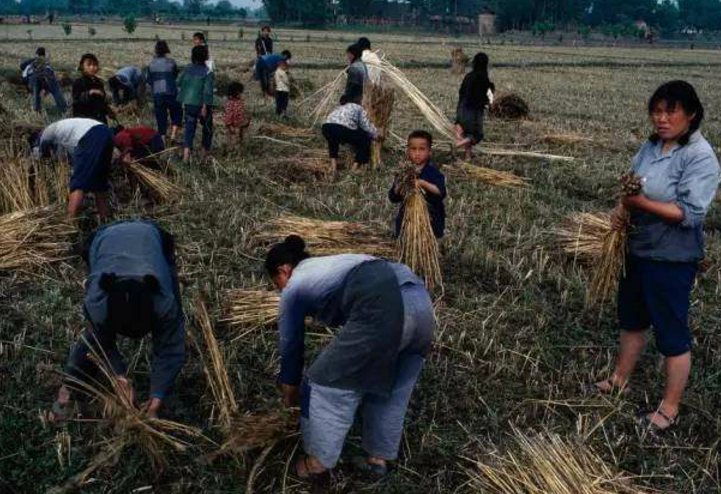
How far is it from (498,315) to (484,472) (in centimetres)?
168

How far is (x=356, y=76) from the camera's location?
7652 millimetres

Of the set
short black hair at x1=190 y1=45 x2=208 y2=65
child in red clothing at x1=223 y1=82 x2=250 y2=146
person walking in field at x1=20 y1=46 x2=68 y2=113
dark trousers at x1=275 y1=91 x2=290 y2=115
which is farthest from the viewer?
dark trousers at x1=275 y1=91 x2=290 y2=115

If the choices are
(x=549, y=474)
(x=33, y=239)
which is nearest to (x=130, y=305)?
(x=549, y=474)

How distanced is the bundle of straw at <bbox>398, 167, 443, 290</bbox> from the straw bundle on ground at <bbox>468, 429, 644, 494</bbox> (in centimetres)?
184

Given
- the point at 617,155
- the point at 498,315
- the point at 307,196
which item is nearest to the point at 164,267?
the point at 498,315

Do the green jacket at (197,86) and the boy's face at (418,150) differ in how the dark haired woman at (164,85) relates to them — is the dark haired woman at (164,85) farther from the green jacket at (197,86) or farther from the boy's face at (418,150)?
the boy's face at (418,150)

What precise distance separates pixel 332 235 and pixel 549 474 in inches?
117

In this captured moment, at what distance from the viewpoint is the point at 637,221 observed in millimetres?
3152

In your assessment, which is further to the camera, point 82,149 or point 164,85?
point 164,85

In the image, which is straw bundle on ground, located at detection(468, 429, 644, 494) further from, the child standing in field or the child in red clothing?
the child standing in field

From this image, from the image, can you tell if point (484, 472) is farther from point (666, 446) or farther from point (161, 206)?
point (161, 206)

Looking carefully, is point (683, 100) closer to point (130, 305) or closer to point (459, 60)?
point (130, 305)

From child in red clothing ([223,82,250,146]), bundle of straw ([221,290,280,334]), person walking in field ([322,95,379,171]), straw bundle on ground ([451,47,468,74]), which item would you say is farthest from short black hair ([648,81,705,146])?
straw bundle on ground ([451,47,468,74])

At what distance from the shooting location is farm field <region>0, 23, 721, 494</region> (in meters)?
2.85
